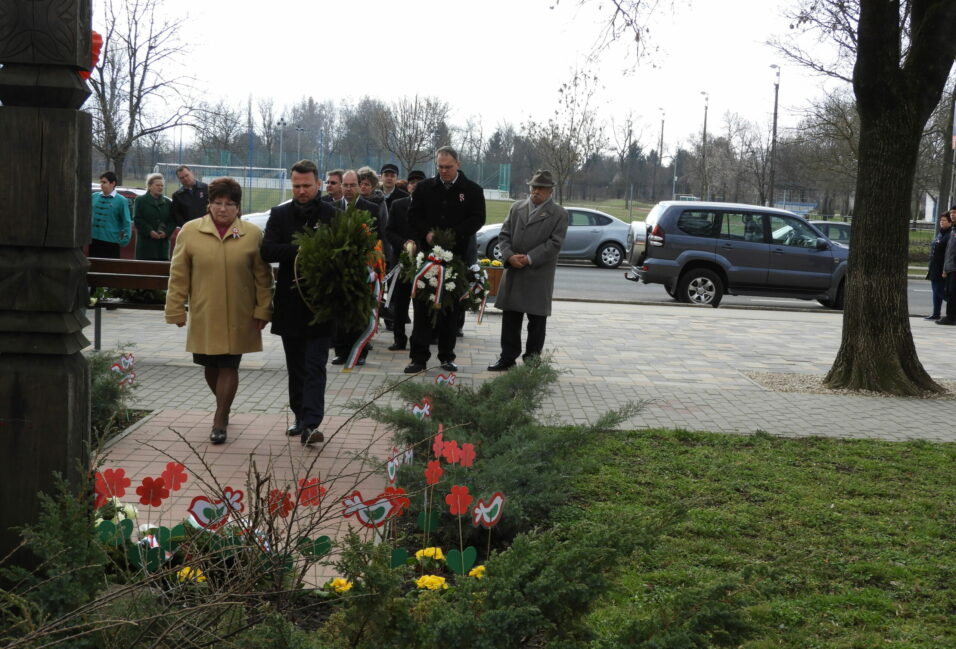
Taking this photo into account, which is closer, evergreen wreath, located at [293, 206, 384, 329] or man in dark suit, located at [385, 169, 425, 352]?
evergreen wreath, located at [293, 206, 384, 329]

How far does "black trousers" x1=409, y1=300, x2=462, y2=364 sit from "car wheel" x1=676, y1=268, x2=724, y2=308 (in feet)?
33.7

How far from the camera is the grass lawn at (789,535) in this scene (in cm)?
400

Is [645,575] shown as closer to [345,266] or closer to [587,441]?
[587,441]

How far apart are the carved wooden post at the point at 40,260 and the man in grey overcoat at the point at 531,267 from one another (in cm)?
667

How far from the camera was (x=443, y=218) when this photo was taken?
10.1m

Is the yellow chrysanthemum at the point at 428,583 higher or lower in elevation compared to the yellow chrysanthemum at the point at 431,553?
higher

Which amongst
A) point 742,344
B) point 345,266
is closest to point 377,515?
point 345,266

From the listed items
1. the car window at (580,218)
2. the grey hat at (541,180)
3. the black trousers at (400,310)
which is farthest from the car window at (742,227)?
the car window at (580,218)

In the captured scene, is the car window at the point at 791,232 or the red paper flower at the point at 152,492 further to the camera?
the car window at the point at 791,232

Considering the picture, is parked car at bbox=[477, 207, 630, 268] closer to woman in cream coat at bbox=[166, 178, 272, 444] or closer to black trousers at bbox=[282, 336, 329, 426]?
black trousers at bbox=[282, 336, 329, 426]

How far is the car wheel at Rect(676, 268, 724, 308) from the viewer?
64.1ft

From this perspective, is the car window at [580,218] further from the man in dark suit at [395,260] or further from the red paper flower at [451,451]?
the red paper flower at [451,451]

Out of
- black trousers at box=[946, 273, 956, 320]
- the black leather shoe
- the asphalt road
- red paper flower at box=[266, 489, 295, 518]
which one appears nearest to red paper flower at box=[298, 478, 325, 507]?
red paper flower at box=[266, 489, 295, 518]

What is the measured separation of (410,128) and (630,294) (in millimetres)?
23318
